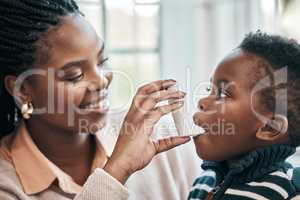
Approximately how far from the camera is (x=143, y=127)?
0.92 meters

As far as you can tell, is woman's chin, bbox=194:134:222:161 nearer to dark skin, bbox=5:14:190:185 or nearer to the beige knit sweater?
dark skin, bbox=5:14:190:185

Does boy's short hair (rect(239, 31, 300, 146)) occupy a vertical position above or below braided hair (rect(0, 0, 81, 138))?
below

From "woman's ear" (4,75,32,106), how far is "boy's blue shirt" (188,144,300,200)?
47 centimetres

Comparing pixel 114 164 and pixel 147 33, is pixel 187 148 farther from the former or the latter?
pixel 147 33

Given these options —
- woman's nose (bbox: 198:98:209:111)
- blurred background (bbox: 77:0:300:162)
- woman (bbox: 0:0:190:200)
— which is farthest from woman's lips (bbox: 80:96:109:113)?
blurred background (bbox: 77:0:300:162)

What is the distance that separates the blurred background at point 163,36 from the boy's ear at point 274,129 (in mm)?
922

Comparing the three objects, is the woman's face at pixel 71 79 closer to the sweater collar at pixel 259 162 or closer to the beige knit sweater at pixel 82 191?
the beige knit sweater at pixel 82 191

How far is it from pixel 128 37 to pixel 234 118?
3.61 ft

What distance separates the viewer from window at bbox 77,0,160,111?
1.94 metres

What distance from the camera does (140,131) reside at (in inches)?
36.1

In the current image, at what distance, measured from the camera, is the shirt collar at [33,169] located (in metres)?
0.98

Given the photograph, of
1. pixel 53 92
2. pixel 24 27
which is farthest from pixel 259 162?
pixel 24 27

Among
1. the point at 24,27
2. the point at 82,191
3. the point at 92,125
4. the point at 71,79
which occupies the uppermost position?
the point at 24,27

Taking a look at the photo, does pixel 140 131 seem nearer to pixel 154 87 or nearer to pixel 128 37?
pixel 154 87
